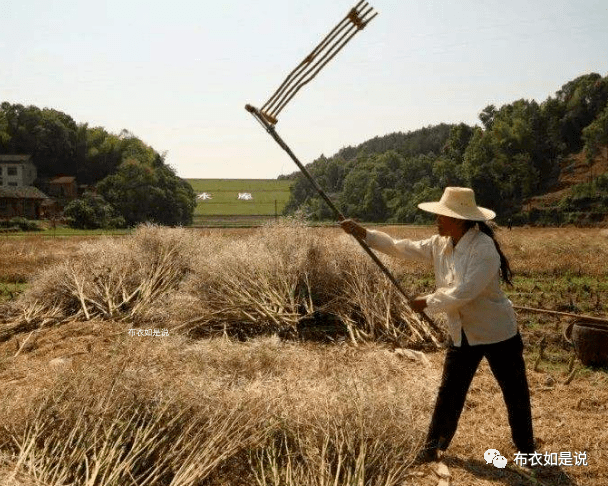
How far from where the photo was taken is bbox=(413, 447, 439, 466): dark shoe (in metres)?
3.77

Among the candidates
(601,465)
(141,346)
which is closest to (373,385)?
(601,465)

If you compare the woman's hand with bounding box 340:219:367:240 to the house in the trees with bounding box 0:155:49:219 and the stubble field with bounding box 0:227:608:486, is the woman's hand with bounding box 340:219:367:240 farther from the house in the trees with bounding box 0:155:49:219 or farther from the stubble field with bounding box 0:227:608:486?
the house in the trees with bounding box 0:155:49:219

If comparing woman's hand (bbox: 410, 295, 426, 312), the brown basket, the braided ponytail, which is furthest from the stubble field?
the braided ponytail

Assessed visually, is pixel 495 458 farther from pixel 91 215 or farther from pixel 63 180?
pixel 63 180

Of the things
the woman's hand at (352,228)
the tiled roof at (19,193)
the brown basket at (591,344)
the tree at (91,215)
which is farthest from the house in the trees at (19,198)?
the woman's hand at (352,228)

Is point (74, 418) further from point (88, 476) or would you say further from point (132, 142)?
point (132, 142)

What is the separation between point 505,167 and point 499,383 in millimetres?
48365

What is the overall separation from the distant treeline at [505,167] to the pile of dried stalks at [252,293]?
36400 millimetres

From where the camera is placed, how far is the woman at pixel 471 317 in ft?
11.8

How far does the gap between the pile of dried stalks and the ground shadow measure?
105 inches

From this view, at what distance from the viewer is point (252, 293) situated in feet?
24.1

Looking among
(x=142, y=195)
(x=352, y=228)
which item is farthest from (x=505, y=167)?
(x=352, y=228)

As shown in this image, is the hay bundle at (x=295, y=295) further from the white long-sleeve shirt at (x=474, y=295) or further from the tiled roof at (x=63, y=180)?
the tiled roof at (x=63, y=180)

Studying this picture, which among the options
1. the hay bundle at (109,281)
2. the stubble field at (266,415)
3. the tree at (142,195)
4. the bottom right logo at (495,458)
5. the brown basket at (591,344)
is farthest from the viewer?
the tree at (142,195)
